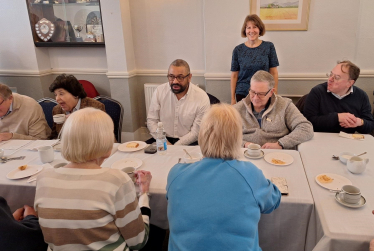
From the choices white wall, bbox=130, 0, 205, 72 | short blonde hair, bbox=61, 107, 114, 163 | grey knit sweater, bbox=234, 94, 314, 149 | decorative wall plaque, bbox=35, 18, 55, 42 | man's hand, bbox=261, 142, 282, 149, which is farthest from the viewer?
decorative wall plaque, bbox=35, 18, 55, 42

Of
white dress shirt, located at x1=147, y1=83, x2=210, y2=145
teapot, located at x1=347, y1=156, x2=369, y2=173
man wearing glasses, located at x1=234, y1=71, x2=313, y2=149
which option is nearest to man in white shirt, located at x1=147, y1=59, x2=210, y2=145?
white dress shirt, located at x1=147, y1=83, x2=210, y2=145

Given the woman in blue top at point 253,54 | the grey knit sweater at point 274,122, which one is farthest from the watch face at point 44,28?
the grey knit sweater at point 274,122

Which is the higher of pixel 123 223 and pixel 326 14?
pixel 326 14

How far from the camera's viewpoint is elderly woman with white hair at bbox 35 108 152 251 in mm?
988

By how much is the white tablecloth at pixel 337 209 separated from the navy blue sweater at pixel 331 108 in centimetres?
44

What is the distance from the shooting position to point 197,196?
961 mm

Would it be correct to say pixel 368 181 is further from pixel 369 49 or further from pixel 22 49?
pixel 22 49

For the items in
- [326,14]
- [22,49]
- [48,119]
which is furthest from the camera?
[22,49]

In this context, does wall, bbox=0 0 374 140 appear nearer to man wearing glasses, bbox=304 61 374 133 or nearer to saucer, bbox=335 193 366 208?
man wearing glasses, bbox=304 61 374 133

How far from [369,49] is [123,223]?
3.30 meters

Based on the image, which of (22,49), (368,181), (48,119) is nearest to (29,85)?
(22,49)

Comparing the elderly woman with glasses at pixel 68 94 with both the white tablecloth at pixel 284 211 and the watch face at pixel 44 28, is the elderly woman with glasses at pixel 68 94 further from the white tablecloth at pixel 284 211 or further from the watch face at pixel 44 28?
the watch face at pixel 44 28

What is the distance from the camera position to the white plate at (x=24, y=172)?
1.51 metres

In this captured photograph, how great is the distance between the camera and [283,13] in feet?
10.3
